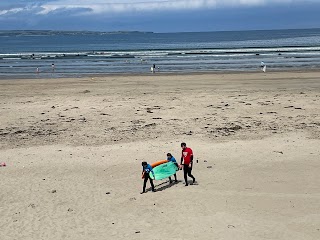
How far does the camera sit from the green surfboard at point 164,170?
1413 centimetres

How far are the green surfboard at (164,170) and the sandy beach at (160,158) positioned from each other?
45cm

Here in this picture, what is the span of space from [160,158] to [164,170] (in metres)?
2.99

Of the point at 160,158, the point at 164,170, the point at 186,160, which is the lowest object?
the point at 160,158

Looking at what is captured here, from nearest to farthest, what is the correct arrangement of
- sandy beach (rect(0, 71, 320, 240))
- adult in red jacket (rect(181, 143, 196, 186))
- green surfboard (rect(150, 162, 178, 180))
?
sandy beach (rect(0, 71, 320, 240)) < green surfboard (rect(150, 162, 178, 180)) < adult in red jacket (rect(181, 143, 196, 186))

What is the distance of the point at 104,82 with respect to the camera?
3903 cm

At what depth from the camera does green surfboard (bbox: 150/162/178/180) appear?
556 inches

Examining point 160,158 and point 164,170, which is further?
point 160,158

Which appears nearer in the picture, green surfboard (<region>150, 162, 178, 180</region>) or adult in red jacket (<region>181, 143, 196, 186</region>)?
green surfboard (<region>150, 162, 178, 180</region>)

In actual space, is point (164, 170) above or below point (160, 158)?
above

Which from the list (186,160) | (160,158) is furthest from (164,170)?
(160,158)

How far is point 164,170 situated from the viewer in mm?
14375

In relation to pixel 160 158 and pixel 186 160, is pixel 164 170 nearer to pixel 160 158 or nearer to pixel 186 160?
pixel 186 160

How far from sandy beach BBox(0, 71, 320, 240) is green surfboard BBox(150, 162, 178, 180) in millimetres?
453

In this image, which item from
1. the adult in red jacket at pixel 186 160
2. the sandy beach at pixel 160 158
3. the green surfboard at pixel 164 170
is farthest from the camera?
the adult in red jacket at pixel 186 160
